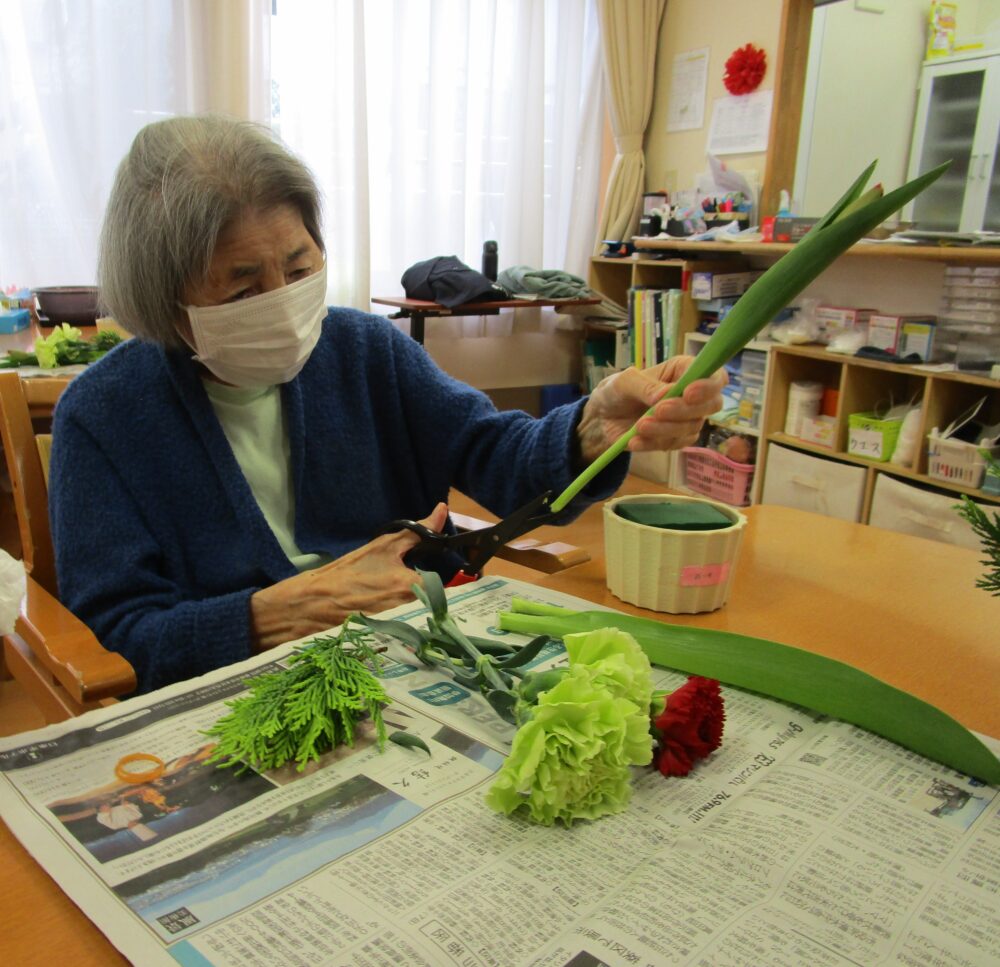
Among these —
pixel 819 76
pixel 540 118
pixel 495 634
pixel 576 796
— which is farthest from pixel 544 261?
pixel 576 796

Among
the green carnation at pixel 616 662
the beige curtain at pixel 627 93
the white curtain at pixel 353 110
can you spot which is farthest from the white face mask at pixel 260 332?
the beige curtain at pixel 627 93

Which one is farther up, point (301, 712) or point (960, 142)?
point (960, 142)

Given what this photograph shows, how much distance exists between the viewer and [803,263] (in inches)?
27.5

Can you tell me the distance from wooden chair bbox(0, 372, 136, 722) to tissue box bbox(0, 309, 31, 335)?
138 centimetres

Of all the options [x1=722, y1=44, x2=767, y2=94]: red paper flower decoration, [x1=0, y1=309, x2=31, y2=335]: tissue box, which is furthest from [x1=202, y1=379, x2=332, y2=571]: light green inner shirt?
[x1=722, y1=44, x2=767, y2=94]: red paper flower decoration

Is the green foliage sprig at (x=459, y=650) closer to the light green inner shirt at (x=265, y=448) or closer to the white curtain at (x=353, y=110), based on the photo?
the light green inner shirt at (x=265, y=448)

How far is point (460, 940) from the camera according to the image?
0.48 metres

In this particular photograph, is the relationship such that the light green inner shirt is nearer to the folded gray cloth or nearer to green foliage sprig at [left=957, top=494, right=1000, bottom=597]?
green foliage sprig at [left=957, top=494, right=1000, bottom=597]

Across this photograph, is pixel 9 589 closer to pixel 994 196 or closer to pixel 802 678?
pixel 802 678

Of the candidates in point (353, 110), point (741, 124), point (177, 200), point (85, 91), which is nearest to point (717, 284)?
point (741, 124)

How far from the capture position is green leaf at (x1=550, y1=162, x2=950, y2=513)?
65 cm

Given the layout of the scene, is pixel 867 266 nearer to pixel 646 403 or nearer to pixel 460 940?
pixel 646 403

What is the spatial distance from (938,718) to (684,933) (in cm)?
30

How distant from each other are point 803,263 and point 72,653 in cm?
79
